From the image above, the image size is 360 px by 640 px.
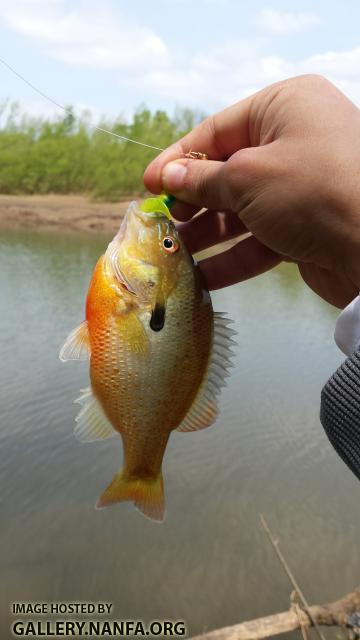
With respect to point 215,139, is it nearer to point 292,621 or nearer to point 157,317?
point 157,317

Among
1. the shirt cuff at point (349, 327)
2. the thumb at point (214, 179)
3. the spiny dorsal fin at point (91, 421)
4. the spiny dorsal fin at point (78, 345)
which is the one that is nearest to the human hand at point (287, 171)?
the thumb at point (214, 179)

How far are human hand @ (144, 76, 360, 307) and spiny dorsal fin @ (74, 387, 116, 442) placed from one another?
885 millimetres

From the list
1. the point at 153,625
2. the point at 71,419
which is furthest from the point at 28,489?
the point at 153,625

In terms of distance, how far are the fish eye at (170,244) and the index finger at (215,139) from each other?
331mm

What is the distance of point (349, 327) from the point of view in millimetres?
2020

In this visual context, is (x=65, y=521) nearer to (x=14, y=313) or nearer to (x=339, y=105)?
(x=339, y=105)

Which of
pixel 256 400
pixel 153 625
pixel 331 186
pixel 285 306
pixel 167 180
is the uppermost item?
pixel 331 186

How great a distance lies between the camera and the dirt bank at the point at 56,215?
91.5ft

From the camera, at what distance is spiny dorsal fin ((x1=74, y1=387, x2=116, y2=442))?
1896mm

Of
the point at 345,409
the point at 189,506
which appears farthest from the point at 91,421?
the point at 189,506

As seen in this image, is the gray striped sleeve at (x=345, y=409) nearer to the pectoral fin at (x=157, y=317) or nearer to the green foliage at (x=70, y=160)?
the pectoral fin at (x=157, y=317)

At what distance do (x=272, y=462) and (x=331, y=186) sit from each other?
586cm

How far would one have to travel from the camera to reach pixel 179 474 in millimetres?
6605

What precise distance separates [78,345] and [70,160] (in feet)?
112
